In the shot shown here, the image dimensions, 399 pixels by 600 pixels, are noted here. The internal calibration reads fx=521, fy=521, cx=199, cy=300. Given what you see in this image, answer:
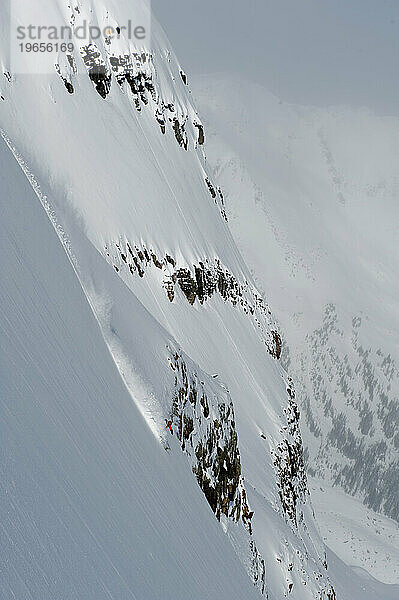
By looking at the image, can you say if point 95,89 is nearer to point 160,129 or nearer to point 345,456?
point 160,129

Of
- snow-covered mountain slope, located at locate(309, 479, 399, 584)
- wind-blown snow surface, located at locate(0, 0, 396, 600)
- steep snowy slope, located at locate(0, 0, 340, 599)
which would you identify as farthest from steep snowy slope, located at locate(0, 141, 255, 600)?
snow-covered mountain slope, located at locate(309, 479, 399, 584)

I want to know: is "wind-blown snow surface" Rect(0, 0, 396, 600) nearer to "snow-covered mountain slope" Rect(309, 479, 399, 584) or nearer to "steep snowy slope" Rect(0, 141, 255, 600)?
"steep snowy slope" Rect(0, 141, 255, 600)

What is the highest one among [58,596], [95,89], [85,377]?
[95,89]

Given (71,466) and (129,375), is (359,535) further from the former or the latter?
(71,466)

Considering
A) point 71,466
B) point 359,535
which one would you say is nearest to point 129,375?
point 71,466

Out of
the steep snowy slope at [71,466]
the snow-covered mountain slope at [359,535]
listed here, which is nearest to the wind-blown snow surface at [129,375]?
the steep snowy slope at [71,466]

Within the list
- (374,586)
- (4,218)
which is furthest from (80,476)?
(374,586)
